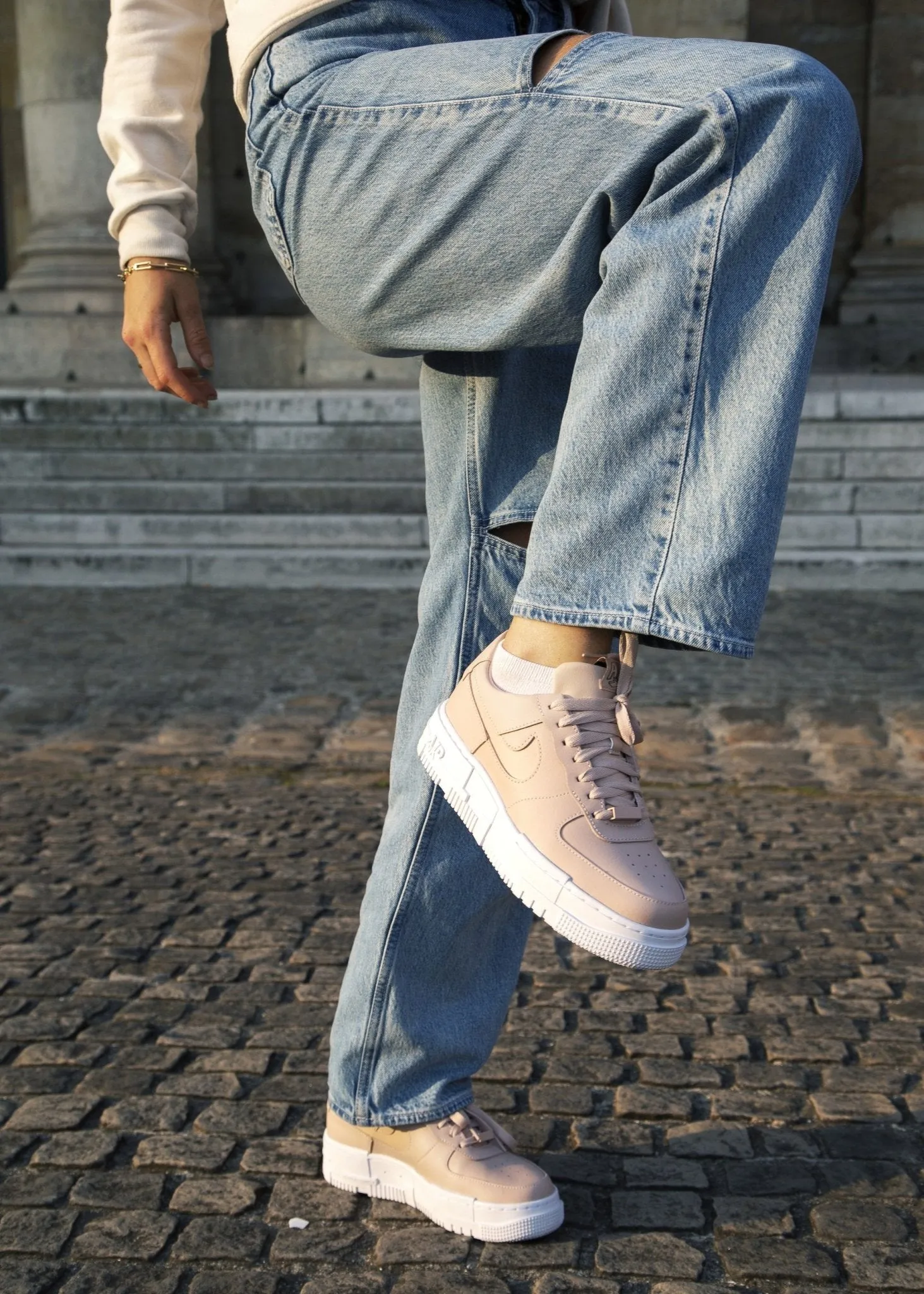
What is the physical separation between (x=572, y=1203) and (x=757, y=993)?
859 millimetres

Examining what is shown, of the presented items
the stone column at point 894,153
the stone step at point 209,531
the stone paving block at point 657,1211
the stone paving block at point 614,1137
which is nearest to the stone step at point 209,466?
the stone step at point 209,531

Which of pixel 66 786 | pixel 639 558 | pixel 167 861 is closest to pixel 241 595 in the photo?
pixel 66 786

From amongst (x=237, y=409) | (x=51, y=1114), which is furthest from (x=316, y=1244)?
(x=237, y=409)

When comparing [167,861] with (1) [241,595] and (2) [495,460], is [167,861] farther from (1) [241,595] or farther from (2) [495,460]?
(1) [241,595]

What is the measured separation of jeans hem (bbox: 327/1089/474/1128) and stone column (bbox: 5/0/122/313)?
30.4ft

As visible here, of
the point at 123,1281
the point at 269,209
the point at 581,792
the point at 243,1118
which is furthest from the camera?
the point at 243,1118

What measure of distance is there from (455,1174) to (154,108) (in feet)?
4.40

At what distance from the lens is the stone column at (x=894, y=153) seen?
13094mm

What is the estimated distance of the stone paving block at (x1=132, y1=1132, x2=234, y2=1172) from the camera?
6.62ft

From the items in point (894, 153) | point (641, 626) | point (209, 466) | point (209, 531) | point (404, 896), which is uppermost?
point (641, 626)

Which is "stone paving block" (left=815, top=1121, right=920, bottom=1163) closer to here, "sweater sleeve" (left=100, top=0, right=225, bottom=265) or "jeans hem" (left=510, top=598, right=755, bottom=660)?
"jeans hem" (left=510, top=598, right=755, bottom=660)

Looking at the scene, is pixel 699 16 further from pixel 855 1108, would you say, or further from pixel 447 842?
pixel 447 842

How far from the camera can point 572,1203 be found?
6.30 ft

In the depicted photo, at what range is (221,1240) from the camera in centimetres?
181
